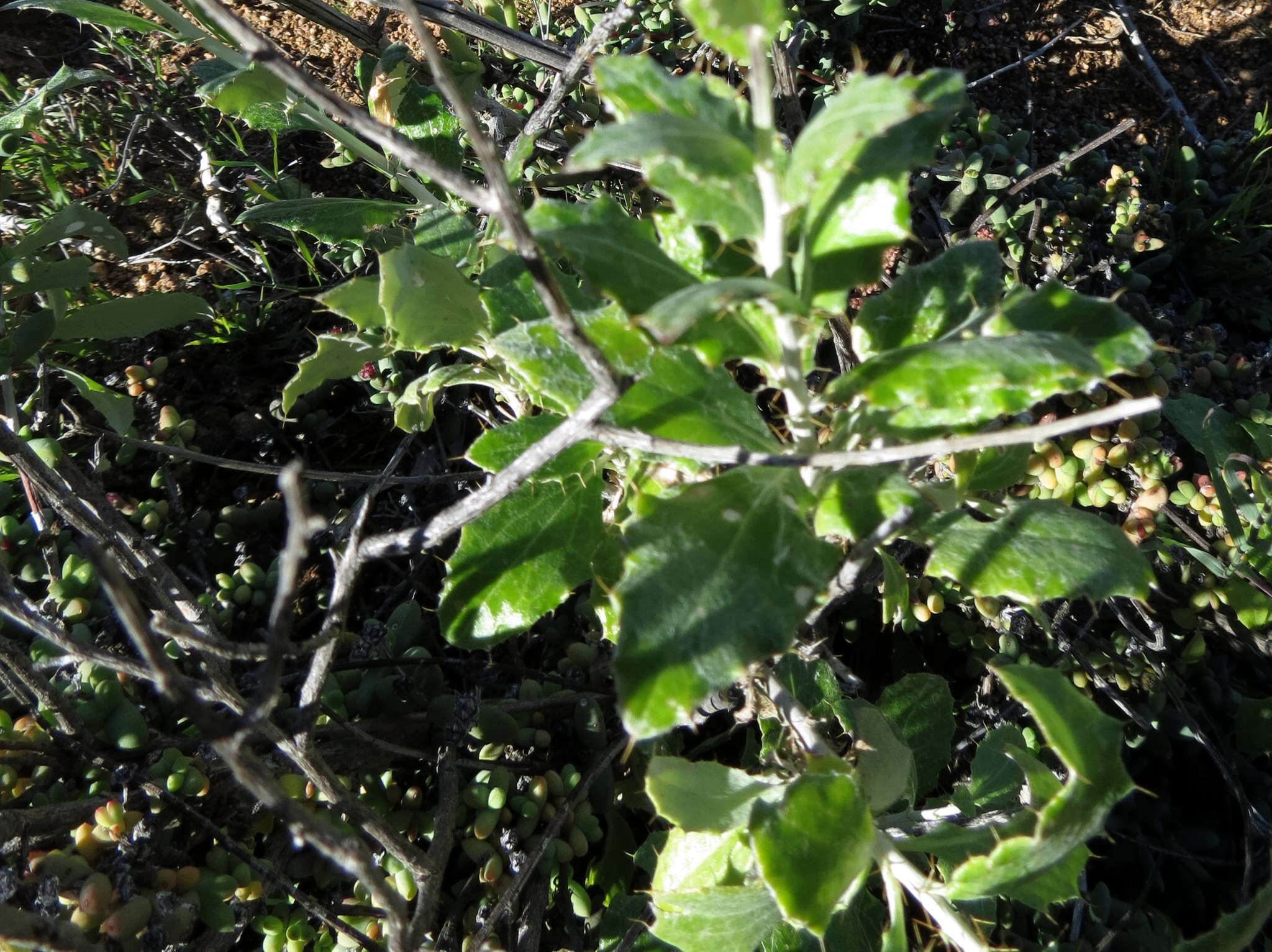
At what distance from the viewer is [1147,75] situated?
97.7 inches

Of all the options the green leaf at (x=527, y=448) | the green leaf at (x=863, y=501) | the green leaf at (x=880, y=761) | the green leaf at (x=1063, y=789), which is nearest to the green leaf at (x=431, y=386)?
the green leaf at (x=527, y=448)

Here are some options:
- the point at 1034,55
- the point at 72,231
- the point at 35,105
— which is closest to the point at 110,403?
the point at 72,231

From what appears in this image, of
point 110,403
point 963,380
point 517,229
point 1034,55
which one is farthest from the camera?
point 1034,55

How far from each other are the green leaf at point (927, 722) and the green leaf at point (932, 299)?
632 mm

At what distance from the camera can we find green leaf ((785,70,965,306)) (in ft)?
2.32

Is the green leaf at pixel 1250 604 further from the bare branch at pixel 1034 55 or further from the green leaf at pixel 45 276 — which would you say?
the green leaf at pixel 45 276

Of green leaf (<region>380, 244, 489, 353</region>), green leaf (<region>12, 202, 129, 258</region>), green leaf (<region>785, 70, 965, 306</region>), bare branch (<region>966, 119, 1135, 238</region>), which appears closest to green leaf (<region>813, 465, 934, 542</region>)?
green leaf (<region>785, 70, 965, 306</region>)

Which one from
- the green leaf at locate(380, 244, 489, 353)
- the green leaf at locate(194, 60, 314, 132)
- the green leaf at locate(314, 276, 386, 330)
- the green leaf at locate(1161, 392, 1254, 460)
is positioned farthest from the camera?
the green leaf at locate(1161, 392, 1254, 460)

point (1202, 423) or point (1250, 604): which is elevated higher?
point (1202, 423)

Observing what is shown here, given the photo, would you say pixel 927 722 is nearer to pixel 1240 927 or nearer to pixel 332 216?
pixel 1240 927

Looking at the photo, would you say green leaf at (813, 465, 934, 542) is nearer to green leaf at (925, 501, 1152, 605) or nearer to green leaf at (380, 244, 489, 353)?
green leaf at (925, 501, 1152, 605)

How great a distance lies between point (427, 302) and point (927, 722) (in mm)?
971

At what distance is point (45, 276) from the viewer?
1.53 meters

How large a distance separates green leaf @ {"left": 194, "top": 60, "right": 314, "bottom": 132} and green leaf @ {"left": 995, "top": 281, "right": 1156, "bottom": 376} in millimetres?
1133
